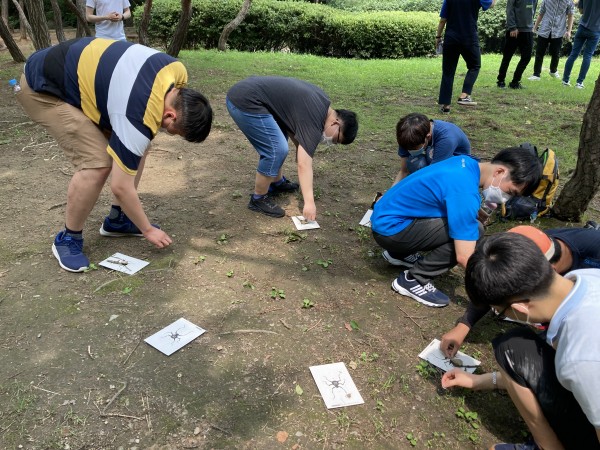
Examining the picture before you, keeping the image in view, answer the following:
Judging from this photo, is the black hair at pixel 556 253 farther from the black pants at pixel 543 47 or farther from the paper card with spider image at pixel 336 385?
the black pants at pixel 543 47

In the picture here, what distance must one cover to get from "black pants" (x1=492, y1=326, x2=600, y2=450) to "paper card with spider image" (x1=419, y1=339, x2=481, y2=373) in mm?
527

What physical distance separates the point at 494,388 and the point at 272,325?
1.09 metres

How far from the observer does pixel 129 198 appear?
94.0 inches

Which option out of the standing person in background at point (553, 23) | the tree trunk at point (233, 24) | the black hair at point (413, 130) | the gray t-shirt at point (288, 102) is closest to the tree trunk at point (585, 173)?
the black hair at point (413, 130)

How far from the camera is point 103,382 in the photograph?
6.59 feet

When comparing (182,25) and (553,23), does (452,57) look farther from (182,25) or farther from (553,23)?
(182,25)

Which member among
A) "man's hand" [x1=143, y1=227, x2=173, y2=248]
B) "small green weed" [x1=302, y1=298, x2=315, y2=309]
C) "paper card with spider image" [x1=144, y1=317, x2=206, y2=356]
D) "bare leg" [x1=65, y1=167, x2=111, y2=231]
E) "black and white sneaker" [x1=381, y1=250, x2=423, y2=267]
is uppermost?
"bare leg" [x1=65, y1=167, x2=111, y2=231]

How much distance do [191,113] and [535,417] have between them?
1.96 metres

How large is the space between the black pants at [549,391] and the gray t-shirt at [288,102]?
1.76 meters

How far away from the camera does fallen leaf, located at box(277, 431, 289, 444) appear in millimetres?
1805

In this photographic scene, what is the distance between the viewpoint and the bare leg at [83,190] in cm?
257

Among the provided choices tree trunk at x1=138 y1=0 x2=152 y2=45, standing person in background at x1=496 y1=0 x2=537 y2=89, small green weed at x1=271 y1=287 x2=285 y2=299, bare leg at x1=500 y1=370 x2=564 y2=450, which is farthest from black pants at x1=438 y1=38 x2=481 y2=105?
tree trunk at x1=138 y1=0 x2=152 y2=45

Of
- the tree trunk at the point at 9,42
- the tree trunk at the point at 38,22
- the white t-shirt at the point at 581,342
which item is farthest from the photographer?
the tree trunk at the point at 9,42

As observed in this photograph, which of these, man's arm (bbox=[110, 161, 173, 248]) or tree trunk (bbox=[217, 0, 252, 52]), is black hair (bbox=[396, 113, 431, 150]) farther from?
tree trunk (bbox=[217, 0, 252, 52])
